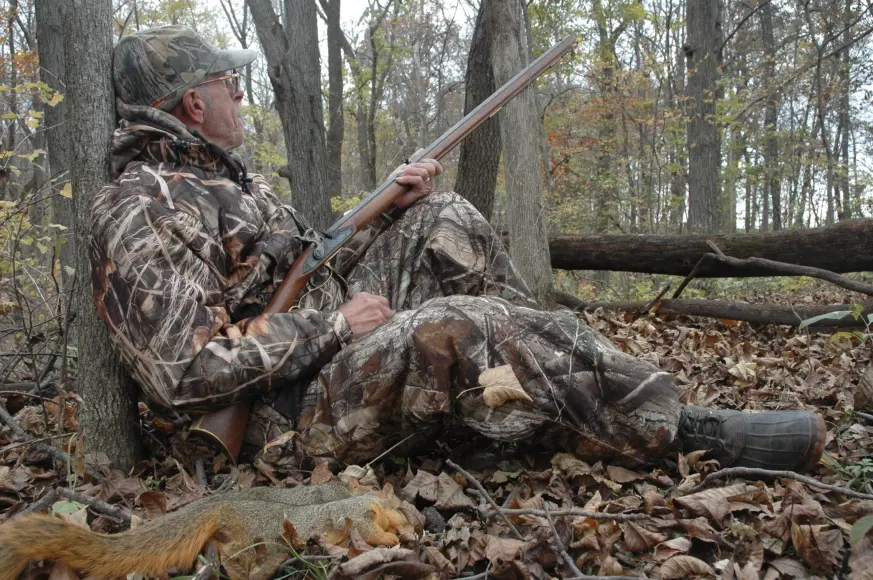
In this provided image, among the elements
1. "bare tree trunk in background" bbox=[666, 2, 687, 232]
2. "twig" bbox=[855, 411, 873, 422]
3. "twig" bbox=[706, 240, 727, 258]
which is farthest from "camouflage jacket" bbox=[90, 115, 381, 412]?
"bare tree trunk in background" bbox=[666, 2, 687, 232]

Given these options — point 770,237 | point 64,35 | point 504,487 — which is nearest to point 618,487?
point 504,487

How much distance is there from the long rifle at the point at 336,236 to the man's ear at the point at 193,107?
0.85m

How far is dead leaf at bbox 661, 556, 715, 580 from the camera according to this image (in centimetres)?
178

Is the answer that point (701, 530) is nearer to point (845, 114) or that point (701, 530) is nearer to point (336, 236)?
point (336, 236)

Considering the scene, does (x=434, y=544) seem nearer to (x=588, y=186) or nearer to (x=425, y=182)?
(x=425, y=182)

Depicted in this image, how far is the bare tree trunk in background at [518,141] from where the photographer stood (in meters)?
5.40

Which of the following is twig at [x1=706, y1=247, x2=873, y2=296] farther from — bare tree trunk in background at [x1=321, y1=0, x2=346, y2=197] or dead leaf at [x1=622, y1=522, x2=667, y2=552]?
bare tree trunk in background at [x1=321, y1=0, x2=346, y2=197]

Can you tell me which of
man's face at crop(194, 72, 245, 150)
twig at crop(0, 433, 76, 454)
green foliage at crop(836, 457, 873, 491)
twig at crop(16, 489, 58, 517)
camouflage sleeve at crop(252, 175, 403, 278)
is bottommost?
green foliage at crop(836, 457, 873, 491)

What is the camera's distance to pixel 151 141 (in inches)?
111

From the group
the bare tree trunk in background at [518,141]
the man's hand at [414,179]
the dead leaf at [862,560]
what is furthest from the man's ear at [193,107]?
the dead leaf at [862,560]

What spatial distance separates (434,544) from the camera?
2072 millimetres

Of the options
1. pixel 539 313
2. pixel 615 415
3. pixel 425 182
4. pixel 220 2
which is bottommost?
pixel 615 415

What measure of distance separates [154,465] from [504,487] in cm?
166

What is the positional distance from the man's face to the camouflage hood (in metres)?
0.23
